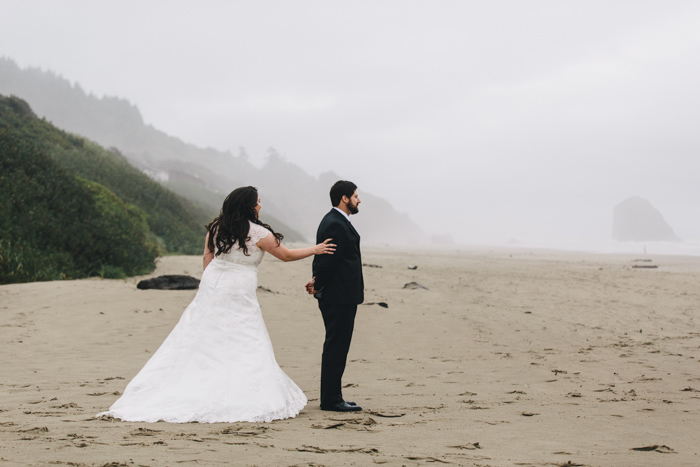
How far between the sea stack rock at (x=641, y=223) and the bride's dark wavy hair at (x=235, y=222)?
14727cm

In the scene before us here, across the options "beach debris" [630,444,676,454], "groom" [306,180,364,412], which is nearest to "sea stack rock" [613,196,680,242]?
"groom" [306,180,364,412]

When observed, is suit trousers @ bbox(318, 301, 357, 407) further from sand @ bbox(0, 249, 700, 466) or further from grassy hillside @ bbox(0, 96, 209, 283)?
grassy hillside @ bbox(0, 96, 209, 283)

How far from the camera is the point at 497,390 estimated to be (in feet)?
20.2

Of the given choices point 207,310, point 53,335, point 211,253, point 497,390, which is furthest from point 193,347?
point 53,335

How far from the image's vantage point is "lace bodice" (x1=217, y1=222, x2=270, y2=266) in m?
5.04

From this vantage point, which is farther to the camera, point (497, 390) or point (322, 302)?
point (497, 390)

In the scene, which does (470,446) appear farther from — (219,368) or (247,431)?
(219,368)

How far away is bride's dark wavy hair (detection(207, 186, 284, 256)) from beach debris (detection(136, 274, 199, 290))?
8266mm

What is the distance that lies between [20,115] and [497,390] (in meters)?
28.3

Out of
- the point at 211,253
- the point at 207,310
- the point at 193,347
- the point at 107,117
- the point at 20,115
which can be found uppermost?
the point at 107,117

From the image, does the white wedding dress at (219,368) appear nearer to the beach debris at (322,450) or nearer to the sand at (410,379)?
the sand at (410,379)

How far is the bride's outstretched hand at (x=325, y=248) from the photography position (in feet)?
16.4

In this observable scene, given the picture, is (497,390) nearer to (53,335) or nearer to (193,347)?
(193,347)

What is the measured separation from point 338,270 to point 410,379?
2387 mm
